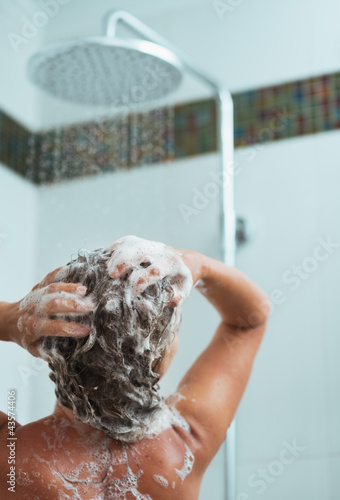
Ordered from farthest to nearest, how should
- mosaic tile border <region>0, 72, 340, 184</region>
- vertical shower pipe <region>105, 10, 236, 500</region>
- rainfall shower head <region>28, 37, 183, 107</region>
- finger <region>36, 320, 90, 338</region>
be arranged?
mosaic tile border <region>0, 72, 340, 184</region> < vertical shower pipe <region>105, 10, 236, 500</region> < rainfall shower head <region>28, 37, 183, 107</region> < finger <region>36, 320, 90, 338</region>

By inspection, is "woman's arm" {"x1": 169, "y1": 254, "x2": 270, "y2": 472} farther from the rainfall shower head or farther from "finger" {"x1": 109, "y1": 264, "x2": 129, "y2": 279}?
the rainfall shower head

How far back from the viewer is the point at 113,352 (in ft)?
2.62

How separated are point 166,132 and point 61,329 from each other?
3.75 ft

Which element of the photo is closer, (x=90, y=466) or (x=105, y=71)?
(x=90, y=466)

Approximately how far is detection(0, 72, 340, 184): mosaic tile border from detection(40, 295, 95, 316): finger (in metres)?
0.88

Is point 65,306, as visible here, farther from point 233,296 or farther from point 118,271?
point 233,296

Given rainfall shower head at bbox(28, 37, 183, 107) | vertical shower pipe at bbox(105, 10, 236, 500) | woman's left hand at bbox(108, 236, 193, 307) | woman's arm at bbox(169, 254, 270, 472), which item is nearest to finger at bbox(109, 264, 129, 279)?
woman's left hand at bbox(108, 236, 193, 307)

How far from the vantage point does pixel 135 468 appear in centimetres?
85

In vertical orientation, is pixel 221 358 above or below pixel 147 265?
below

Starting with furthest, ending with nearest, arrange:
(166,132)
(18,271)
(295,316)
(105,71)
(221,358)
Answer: (166,132), (295,316), (105,71), (18,271), (221,358)

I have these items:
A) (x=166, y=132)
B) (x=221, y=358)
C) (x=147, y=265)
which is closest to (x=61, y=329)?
(x=147, y=265)

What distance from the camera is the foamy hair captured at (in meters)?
0.79

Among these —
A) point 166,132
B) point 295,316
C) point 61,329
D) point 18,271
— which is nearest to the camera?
point 61,329

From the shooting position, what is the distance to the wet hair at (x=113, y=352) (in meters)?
0.79
